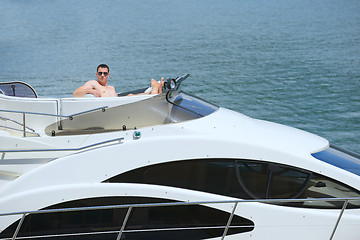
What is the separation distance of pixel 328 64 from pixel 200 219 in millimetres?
16712

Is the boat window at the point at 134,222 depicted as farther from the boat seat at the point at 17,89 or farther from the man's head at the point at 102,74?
the man's head at the point at 102,74

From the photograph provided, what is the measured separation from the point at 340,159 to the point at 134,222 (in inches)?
76.8

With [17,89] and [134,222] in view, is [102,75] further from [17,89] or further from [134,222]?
[134,222]

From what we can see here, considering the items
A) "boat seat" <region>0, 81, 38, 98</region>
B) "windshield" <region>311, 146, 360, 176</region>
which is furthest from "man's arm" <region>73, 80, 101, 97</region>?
"windshield" <region>311, 146, 360, 176</region>

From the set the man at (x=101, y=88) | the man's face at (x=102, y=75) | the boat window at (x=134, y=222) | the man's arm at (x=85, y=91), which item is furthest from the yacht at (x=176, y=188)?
the man's face at (x=102, y=75)

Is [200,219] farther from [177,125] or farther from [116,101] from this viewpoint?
[116,101]

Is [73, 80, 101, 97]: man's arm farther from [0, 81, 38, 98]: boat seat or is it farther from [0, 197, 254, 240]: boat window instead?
[0, 197, 254, 240]: boat window

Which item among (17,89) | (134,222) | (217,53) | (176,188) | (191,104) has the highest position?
(191,104)

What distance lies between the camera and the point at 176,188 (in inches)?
155

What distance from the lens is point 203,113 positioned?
15.5ft

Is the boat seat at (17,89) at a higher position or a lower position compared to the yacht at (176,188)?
higher

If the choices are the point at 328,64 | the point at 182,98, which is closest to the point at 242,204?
the point at 182,98

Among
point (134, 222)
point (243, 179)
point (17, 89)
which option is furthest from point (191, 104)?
point (17, 89)

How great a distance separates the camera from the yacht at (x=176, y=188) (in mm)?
3914
